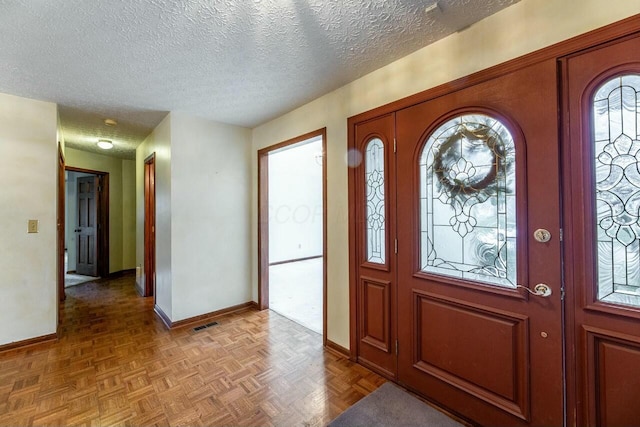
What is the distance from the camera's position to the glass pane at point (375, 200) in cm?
227

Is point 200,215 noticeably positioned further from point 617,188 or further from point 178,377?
point 617,188

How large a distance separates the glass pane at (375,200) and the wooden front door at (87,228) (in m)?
5.67

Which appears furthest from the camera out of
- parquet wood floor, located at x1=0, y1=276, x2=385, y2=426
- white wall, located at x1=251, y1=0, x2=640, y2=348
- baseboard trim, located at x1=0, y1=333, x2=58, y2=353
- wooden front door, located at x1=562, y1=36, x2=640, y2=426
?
baseboard trim, located at x1=0, y1=333, x2=58, y2=353

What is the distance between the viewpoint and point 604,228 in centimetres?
132

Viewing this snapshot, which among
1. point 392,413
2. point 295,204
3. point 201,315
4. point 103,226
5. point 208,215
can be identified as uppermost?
point 295,204

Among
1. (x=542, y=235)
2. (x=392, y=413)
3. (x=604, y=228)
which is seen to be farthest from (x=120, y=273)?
(x=604, y=228)

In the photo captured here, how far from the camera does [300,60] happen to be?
82.2 inches

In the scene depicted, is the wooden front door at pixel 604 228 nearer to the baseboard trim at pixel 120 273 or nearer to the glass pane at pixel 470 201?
the glass pane at pixel 470 201

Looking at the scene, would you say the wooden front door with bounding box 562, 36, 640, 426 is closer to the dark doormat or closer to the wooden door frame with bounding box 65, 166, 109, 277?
the dark doormat

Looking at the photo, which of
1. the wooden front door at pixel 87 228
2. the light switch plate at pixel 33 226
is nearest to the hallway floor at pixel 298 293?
the light switch plate at pixel 33 226

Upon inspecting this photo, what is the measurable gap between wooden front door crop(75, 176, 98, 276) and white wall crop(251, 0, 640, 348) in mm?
4264

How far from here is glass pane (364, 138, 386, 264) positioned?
7.45ft

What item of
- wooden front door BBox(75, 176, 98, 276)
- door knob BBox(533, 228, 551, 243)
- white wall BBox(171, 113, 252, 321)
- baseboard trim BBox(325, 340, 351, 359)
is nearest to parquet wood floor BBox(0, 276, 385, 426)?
baseboard trim BBox(325, 340, 351, 359)

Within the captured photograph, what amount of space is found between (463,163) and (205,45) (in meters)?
1.90
